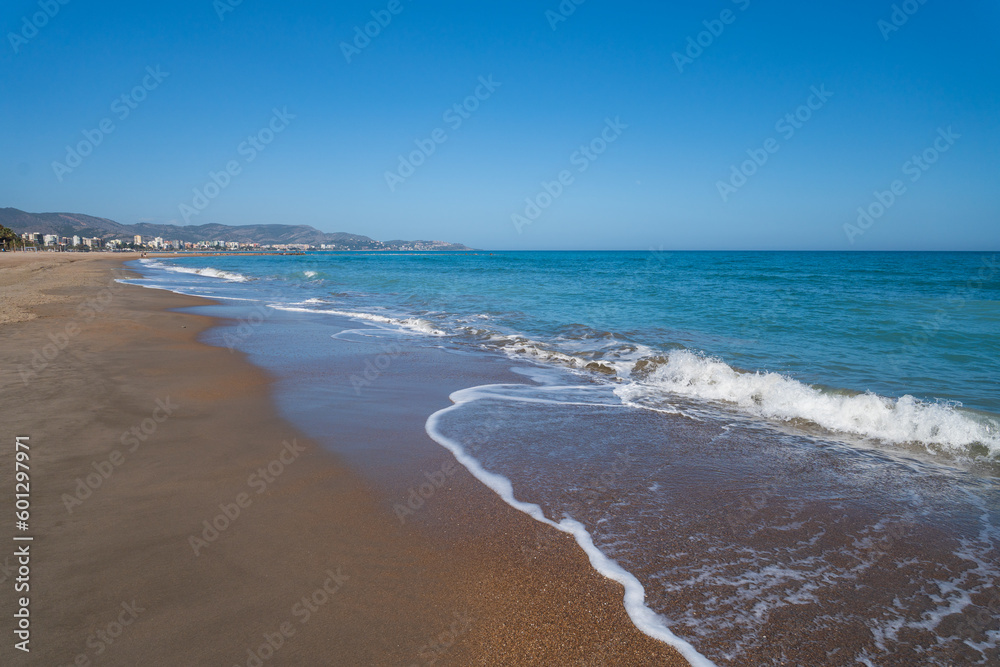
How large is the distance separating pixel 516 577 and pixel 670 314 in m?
17.3

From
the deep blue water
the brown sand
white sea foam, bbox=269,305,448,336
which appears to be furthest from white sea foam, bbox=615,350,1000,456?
white sea foam, bbox=269,305,448,336

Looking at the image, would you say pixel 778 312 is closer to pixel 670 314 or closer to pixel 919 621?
pixel 670 314

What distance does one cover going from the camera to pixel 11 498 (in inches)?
165

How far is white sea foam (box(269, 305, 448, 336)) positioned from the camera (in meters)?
15.6

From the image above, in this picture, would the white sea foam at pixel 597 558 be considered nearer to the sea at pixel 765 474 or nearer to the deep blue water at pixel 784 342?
the sea at pixel 765 474

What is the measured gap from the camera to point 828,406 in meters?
7.38

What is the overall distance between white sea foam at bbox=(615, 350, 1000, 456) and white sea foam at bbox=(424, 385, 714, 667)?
3.61m

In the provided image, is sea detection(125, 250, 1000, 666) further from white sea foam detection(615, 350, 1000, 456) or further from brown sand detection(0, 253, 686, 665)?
brown sand detection(0, 253, 686, 665)

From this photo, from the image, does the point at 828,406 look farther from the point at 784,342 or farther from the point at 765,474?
the point at 784,342

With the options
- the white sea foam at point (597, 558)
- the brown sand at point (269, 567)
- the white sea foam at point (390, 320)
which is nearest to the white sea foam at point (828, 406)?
the white sea foam at point (597, 558)

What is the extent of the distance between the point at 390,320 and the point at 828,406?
13753 millimetres

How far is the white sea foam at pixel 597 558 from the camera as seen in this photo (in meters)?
2.84

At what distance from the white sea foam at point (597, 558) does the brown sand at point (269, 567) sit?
97mm

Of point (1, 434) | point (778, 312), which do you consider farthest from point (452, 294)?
point (1, 434)
